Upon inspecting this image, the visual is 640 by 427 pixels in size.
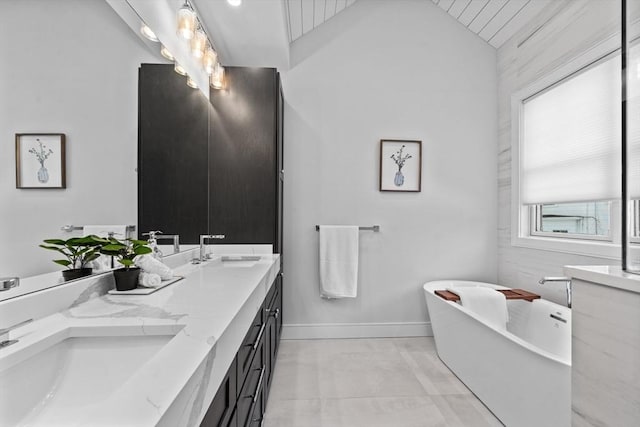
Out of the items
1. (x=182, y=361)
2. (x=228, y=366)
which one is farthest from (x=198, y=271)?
(x=182, y=361)

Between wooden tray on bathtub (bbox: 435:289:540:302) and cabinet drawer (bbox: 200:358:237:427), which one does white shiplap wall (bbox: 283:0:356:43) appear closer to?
wooden tray on bathtub (bbox: 435:289:540:302)

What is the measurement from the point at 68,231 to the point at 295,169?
6.57 ft

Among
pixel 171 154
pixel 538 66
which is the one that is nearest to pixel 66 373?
pixel 171 154

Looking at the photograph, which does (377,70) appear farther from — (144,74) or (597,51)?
(144,74)

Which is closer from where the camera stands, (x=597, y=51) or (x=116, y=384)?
(x=116, y=384)

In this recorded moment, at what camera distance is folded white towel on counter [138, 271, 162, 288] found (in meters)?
1.21

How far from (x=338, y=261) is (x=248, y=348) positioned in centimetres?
164

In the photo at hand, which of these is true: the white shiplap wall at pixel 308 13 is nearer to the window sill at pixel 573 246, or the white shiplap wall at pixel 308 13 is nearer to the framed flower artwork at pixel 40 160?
the framed flower artwork at pixel 40 160

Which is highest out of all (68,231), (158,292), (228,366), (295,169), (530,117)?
(530,117)

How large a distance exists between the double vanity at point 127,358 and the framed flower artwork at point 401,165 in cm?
198

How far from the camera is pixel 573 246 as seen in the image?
7.03ft

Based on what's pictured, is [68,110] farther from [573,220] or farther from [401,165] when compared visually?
[573,220]

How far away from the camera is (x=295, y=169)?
282cm

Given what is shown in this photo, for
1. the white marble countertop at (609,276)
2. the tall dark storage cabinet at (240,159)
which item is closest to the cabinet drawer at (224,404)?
the white marble countertop at (609,276)
